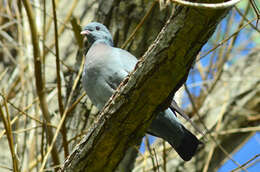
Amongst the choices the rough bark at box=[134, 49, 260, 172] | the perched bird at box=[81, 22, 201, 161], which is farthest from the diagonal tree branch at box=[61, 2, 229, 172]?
the rough bark at box=[134, 49, 260, 172]

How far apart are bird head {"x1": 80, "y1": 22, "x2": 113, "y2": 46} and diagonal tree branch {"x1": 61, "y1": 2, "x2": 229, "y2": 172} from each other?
1.33m

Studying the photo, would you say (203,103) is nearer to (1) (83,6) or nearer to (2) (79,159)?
(1) (83,6)

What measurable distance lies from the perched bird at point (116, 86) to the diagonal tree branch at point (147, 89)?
1.80 feet

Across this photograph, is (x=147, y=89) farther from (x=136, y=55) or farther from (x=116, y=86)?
(x=136, y=55)

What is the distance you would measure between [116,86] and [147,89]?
2.46 ft

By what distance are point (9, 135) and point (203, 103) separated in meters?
2.49

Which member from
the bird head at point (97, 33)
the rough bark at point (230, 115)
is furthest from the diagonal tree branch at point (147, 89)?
the rough bark at point (230, 115)

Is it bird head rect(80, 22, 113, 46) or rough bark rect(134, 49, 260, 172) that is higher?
bird head rect(80, 22, 113, 46)

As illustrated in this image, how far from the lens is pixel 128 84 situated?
1913mm

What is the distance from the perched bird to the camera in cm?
261

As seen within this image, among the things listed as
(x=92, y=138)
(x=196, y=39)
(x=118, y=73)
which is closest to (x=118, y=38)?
(x=118, y=73)

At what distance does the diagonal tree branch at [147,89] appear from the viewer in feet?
5.69

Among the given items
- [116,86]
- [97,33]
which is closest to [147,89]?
[116,86]

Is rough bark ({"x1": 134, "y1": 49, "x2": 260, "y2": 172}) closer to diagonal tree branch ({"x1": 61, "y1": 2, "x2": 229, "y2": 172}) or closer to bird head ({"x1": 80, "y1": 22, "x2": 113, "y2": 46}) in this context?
bird head ({"x1": 80, "y1": 22, "x2": 113, "y2": 46})
